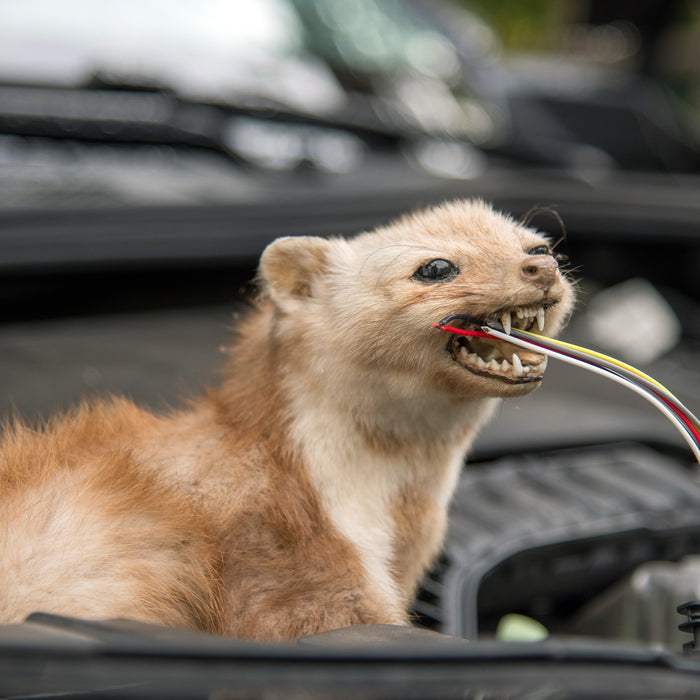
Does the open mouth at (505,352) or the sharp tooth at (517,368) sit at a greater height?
the open mouth at (505,352)

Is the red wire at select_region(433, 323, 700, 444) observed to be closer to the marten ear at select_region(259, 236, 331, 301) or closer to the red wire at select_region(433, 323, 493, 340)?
the red wire at select_region(433, 323, 493, 340)

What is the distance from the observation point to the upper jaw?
1283mm

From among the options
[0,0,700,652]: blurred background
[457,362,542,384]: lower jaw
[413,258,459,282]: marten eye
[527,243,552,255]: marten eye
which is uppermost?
[0,0,700,652]: blurred background

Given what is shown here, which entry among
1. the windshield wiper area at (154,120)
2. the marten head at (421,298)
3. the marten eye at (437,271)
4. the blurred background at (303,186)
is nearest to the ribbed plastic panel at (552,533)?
the blurred background at (303,186)

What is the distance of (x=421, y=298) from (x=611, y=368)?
33cm

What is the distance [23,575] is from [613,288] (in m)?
3.09

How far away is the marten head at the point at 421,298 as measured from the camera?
4.26 ft

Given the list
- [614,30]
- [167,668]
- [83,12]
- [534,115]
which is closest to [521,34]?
[614,30]

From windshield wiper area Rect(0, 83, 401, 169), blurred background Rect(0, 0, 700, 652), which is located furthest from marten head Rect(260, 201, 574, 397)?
windshield wiper area Rect(0, 83, 401, 169)

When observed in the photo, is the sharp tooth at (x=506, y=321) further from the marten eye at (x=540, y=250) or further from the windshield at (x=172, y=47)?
the windshield at (x=172, y=47)

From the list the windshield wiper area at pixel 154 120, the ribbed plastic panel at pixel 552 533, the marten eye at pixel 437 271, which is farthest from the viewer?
the windshield wiper area at pixel 154 120

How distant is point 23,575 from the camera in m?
1.12

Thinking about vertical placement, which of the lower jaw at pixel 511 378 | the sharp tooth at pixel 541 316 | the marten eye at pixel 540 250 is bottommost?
the lower jaw at pixel 511 378

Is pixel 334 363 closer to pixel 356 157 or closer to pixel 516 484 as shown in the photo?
pixel 516 484
